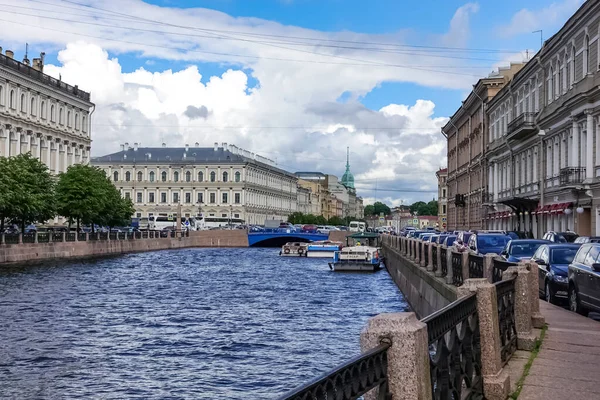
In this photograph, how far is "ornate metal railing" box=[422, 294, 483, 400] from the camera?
6.09 meters

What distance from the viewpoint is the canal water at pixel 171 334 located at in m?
16.1

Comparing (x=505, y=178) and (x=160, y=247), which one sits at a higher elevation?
(x=505, y=178)

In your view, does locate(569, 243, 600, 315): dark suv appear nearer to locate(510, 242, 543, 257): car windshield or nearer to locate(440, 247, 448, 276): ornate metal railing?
locate(440, 247, 448, 276): ornate metal railing

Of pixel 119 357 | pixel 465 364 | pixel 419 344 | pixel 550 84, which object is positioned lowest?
pixel 119 357

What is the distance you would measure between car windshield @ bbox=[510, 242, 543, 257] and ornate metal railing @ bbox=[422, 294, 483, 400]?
1624cm

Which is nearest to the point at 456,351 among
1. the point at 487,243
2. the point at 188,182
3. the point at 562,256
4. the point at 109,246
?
the point at 562,256

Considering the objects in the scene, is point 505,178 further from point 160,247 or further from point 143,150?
point 143,150

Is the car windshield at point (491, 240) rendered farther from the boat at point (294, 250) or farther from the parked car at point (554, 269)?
the boat at point (294, 250)

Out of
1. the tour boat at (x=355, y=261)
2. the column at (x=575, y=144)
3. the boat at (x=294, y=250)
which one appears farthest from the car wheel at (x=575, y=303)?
the boat at (x=294, y=250)

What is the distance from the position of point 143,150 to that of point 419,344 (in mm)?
150830

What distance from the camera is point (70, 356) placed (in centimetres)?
1866

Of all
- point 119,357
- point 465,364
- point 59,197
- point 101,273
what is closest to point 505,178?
point 101,273

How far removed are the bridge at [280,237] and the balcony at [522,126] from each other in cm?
5206

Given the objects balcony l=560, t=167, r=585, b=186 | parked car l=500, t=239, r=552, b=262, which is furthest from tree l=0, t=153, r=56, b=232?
parked car l=500, t=239, r=552, b=262
